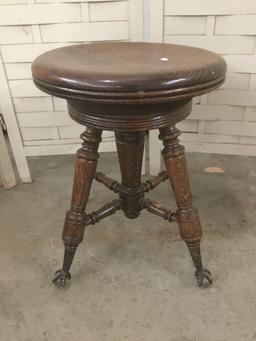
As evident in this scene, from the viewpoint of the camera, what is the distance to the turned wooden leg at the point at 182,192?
A: 0.64 m

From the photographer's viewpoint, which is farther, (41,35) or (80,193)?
(41,35)

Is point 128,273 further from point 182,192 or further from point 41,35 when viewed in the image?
point 41,35

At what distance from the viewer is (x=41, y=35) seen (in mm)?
965

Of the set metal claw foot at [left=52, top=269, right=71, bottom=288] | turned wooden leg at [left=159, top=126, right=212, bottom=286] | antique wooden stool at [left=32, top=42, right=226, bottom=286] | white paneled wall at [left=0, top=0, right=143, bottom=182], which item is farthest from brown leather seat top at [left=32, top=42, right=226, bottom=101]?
metal claw foot at [left=52, top=269, right=71, bottom=288]

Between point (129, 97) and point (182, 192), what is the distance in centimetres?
27

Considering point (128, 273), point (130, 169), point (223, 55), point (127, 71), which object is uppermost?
point (127, 71)

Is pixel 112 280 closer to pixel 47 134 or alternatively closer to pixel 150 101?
pixel 150 101

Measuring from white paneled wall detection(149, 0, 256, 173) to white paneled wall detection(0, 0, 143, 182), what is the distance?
0.10 meters

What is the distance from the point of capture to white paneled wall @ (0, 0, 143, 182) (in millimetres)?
924

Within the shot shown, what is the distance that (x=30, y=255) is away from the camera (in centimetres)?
86

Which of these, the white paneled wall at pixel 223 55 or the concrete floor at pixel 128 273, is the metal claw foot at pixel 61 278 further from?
the white paneled wall at pixel 223 55

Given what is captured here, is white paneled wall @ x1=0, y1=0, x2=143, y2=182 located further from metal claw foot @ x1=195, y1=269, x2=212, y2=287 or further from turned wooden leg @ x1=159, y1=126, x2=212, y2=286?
metal claw foot @ x1=195, y1=269, x2=212, y2=287

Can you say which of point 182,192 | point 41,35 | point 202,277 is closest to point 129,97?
point 182,192

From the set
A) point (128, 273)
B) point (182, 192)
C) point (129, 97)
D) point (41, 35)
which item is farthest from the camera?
point (41, 35)
